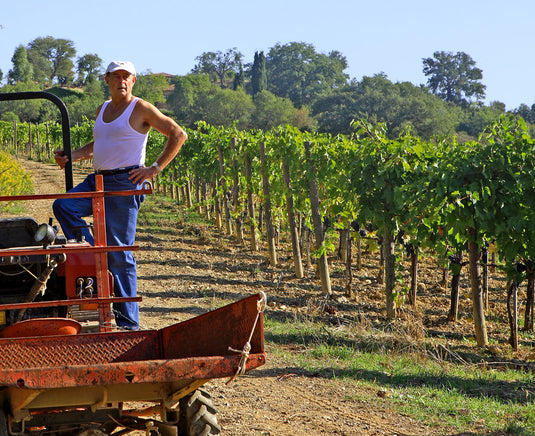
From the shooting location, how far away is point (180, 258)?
44.6 feet

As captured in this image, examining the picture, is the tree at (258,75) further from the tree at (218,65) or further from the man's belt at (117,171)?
the man's belt at (117,171)

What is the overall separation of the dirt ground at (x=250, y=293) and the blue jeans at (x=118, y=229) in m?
0.99

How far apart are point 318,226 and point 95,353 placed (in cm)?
752

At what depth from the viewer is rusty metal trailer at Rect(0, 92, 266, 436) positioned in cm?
321

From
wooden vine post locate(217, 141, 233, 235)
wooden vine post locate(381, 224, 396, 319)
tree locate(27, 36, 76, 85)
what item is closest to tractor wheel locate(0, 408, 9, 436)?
wooden vine post locate(381, 224, 396, 319)

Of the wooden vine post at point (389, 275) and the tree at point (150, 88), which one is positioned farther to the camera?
the tree at point (150, 88)

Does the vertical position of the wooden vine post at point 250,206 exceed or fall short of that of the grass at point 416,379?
it exceeds it

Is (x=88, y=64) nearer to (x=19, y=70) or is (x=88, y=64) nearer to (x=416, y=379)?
(x=19, y=70)

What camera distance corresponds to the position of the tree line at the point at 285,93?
244ft

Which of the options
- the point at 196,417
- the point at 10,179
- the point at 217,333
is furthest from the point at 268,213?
the point at 196,417

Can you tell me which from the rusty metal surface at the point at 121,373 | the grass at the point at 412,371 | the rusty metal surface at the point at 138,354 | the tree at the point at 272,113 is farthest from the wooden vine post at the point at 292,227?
the tree at the point at 272,113

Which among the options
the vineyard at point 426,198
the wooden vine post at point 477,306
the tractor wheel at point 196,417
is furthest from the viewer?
the wooden vine post at point 477,306

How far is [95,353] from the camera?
12.5ft

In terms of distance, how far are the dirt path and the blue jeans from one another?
99 centimetres
